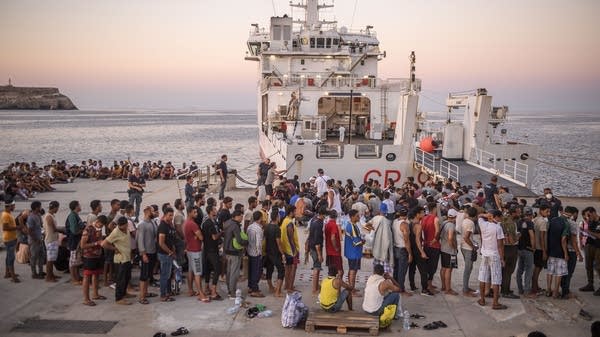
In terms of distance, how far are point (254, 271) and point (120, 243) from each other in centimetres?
217

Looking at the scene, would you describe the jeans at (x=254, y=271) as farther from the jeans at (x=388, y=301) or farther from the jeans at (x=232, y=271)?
the jeans at (x=388, y=301)

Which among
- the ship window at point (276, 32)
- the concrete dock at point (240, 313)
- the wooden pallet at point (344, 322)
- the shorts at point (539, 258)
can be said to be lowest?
the concrete dock at point (240, 313)

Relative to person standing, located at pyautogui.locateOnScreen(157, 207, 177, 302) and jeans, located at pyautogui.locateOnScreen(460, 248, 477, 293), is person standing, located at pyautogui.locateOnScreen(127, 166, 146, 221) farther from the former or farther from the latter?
jeans, located at pyautogui.locateOnScreen(460, 248, 477, 293)

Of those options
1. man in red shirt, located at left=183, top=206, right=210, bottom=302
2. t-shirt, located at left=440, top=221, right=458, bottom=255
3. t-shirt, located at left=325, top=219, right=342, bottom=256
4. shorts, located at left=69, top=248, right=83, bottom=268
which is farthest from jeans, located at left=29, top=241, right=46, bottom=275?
t-shirt, located at left=440, top=221, right=458, bottom=255

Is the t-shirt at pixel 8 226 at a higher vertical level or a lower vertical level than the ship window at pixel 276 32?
lower

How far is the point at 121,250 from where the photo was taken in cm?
765

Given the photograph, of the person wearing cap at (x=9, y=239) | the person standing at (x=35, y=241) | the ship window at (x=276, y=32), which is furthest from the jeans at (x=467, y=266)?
the ship window at (x=276, y=32)

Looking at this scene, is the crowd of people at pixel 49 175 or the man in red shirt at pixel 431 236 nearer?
the man in red shirt at pixel 431 236

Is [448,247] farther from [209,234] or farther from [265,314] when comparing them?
[209,234]

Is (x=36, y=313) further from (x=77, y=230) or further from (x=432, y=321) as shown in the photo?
(x=432, y=321)

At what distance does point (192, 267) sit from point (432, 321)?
381 cm

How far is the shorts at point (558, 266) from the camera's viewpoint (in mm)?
7957

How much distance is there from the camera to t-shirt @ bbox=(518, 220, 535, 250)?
796cm

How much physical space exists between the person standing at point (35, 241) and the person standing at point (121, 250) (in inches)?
72.4
